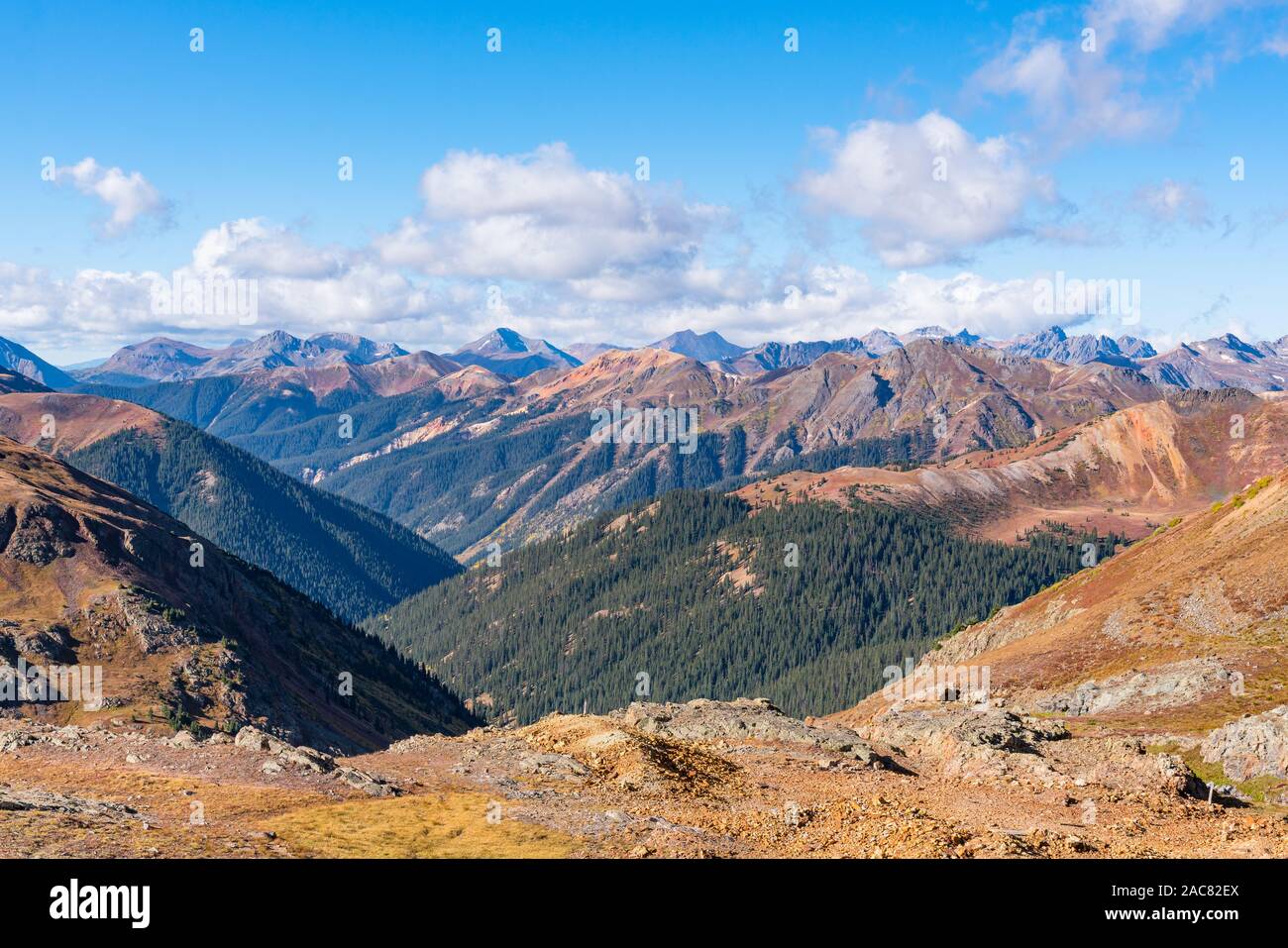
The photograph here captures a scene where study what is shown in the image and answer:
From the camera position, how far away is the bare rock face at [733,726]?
6066cm

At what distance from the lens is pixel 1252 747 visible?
57625mm

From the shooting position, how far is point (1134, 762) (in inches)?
2117

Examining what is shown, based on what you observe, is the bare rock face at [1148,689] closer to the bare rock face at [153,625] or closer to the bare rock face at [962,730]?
the bare rock face at [962,730]

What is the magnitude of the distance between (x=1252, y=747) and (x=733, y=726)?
3407 cm

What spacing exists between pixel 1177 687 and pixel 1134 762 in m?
31.9

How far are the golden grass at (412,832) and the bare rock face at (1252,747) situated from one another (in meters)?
46.6

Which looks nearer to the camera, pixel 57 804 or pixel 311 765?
pixel 57 804

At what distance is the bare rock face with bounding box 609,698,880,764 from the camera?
60.7 m

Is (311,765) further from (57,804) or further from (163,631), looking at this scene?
(163,631)

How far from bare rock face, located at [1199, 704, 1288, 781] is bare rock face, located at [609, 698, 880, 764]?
75.9 feet

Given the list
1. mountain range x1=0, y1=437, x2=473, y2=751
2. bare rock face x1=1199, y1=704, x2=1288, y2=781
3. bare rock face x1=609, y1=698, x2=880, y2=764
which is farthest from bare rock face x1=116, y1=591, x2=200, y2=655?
bare rock face x1=1199, y1=704, x2=1288, y2=781

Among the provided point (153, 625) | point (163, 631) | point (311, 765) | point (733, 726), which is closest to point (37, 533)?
point (153, 625)
